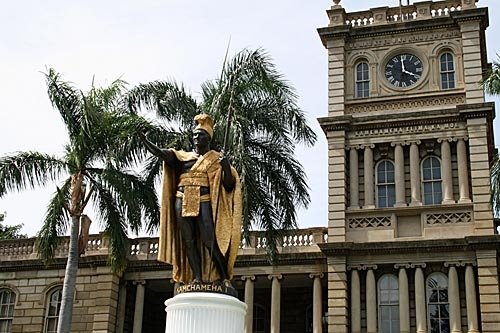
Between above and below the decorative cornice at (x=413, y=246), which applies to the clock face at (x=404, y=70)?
above

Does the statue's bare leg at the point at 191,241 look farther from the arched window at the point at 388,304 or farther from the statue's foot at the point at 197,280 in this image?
the arched window at the point at 388,304

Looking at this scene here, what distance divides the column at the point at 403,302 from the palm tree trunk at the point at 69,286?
10259 millimetres

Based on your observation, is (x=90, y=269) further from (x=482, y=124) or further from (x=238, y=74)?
(x=482, y=124)

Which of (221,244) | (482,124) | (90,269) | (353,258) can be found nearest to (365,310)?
(353,258)

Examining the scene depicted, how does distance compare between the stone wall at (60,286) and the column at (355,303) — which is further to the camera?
the stone wall at (60,286)

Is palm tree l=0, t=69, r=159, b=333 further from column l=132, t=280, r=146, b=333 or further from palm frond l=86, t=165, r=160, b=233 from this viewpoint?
column l=132, t=280, r=146, b=333

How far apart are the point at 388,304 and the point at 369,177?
418 centimetres

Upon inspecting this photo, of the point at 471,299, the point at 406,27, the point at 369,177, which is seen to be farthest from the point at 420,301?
the point at 406,27

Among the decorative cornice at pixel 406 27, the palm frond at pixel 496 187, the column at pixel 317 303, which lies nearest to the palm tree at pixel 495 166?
the palm frond at pixel 496 187

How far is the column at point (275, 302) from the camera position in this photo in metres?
25.1

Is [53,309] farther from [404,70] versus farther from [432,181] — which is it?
[404,70]

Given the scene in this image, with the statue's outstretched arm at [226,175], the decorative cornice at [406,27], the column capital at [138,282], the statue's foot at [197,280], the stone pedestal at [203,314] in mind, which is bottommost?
the stone pedestal at [203,314]

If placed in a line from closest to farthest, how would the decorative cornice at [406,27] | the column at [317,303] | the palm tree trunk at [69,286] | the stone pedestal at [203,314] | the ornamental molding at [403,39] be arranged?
the stone pedestal at [203,314]
the palm tree trunk at [69,286]
the column at [317,303]
the decorative cornice at [406,27]
the ornamental molding at [403,39]

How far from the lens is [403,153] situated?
25906mm
